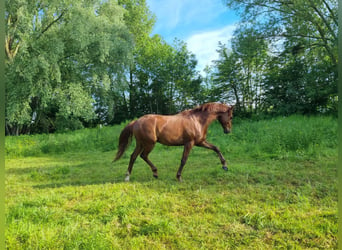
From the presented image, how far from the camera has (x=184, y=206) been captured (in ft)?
11.8

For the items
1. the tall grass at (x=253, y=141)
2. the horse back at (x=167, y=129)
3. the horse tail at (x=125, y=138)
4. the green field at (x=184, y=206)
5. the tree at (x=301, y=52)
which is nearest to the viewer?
the green field at (x=184, y=206)

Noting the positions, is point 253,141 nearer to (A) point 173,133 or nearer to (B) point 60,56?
(A) point 173,133

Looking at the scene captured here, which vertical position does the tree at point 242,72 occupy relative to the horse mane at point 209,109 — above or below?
above

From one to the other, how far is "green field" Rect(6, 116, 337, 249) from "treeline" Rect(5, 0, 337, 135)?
10.1 m

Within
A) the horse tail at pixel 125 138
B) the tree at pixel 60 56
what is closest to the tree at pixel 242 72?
the tree at pixel 60 56

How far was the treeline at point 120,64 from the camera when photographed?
592 inches

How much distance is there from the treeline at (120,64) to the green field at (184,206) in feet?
33.1

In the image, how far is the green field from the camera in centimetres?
262

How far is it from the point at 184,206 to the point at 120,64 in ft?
58.5

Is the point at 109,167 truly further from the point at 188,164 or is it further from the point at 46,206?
the point at 46,206

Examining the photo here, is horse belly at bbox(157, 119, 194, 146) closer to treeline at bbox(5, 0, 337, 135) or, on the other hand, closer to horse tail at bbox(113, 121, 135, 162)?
horse tail at bbox(113, 121, 135, 162)

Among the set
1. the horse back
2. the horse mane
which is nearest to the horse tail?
the horse back

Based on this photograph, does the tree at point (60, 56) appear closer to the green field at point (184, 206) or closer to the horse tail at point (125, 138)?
the green field at point (184, 206)

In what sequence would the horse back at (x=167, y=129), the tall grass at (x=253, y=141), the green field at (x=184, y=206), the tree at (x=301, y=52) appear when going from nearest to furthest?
the green field at (x=184, y=206)
the horse back at (x=167, y=129)
the tall grass at (x=253, y=141)
the tree at (x=301, y=52)
